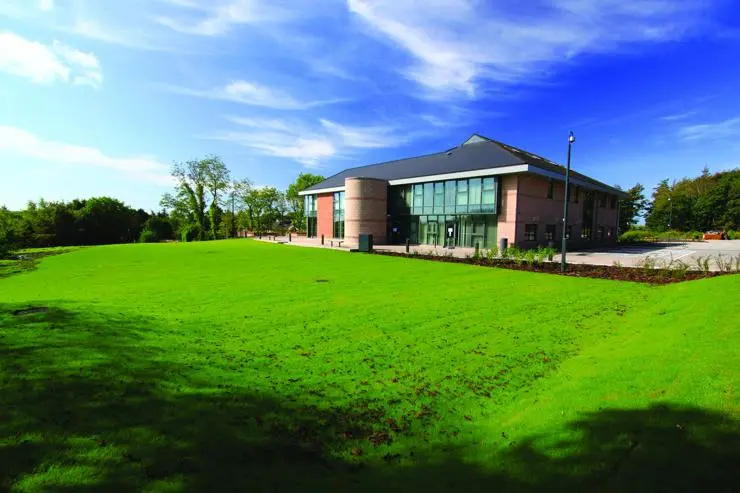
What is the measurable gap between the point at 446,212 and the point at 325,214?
19321 mm

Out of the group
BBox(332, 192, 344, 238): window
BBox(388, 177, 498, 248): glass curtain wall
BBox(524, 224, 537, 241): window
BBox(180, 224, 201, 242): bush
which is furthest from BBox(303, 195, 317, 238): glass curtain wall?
BBox(524, 224, 537, 241): window

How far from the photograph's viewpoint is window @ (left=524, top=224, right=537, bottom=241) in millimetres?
32100

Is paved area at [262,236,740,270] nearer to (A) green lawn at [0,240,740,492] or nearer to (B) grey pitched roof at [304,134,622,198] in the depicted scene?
(B) grey pitched roof at [304,134,622,198]

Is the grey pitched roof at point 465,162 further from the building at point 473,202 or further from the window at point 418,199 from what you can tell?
the window at point 418,199

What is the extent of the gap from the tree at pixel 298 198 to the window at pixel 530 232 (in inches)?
2148

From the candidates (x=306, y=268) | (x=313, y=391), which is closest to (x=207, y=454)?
(x=313, y=391)

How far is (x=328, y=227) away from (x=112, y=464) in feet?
151

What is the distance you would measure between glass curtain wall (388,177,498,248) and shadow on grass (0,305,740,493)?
3009 centimetres

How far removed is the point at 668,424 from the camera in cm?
365

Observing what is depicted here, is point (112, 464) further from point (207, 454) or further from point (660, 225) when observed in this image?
point (660, 225)

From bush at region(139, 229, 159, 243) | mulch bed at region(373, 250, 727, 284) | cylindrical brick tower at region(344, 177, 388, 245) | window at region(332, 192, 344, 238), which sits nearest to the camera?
mulch bed at region(373, 250, 727, 284)

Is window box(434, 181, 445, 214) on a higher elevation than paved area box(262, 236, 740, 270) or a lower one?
higher

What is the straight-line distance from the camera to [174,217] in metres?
70.4

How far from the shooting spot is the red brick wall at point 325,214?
158 feet
